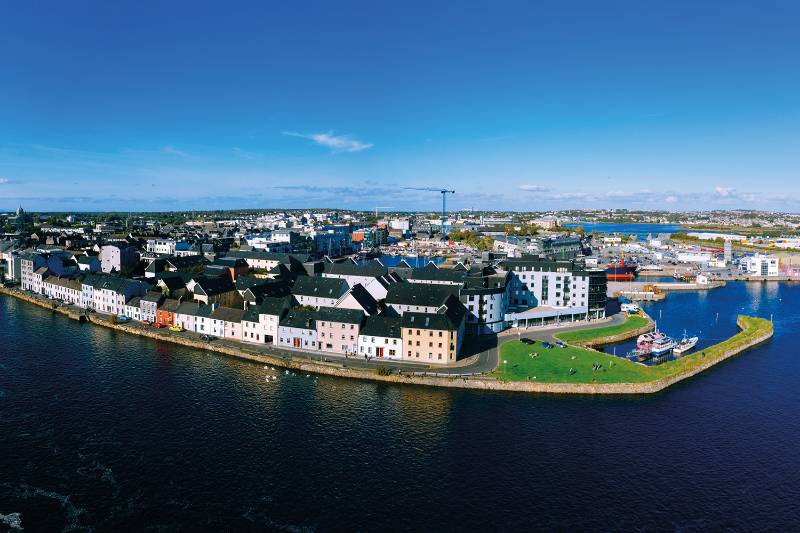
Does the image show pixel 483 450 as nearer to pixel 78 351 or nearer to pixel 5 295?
pixel 78 351

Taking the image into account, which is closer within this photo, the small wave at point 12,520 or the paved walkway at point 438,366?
the small wave at point 12,520

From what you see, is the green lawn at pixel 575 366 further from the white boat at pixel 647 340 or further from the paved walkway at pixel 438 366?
the white boat at pixel 647 340

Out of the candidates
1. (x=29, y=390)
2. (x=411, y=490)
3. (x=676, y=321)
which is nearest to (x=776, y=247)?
(x=676, y=321)

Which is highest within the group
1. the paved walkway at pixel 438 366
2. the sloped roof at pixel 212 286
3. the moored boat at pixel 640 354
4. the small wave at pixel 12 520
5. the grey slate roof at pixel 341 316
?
the sloped roof at pixel 212 286

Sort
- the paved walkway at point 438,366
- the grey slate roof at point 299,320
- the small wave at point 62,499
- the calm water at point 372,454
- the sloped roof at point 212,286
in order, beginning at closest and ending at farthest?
the small wave at point 62,499 < the calm water at point 372,454 < the paved walkway at point 438,366 < the grey slate roof at point 299,320 < the sloped roof at point 212,286

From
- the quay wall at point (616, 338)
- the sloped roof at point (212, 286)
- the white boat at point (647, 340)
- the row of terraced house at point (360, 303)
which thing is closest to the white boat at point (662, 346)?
the white boat at point (647, 340)

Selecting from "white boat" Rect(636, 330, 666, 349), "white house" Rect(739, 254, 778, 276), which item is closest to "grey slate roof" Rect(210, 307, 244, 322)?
"white boat" Rect(636, 330, 666, 349)

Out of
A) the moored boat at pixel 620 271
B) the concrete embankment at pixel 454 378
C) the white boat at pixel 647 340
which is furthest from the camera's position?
the moored boat at pixel 620 271
